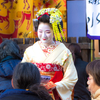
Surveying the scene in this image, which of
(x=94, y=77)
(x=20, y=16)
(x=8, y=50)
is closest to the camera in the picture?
(x=94, y=77)

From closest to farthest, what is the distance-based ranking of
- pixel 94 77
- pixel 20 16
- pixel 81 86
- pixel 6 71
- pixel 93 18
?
pixel 94 77, pixel 6 71, pixel 93 18, pixel 81 86, pixel 20 16

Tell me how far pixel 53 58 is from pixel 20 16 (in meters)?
3.88

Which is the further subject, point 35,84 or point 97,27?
point 97,27

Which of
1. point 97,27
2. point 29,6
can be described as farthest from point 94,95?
point 29,6

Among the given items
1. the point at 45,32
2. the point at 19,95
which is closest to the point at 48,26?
the point at 45,32

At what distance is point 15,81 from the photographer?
1354mm

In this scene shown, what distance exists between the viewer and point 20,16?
18.5ft

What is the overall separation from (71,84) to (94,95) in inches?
23.8

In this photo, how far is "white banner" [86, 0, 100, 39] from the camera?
276cm

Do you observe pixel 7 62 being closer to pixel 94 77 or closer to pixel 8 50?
pixel 8 50

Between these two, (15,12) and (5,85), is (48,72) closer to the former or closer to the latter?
(5,85)

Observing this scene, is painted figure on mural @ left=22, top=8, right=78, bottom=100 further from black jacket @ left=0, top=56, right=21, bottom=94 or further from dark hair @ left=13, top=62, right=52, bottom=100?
dark hair @ left=13, top=62, right=52, bottom=100

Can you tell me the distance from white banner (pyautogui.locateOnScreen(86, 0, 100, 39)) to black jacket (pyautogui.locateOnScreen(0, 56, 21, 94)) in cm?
131

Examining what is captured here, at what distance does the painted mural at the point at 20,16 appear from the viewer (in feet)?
17.9
